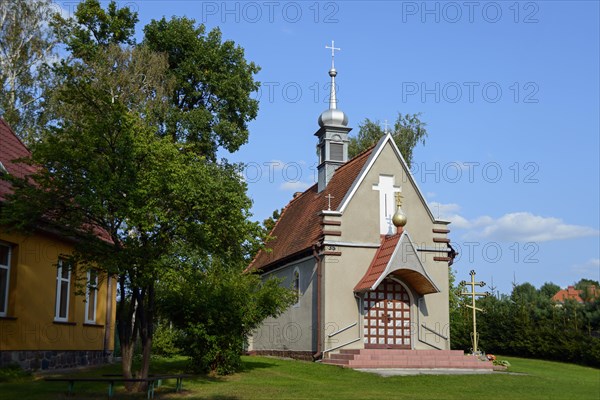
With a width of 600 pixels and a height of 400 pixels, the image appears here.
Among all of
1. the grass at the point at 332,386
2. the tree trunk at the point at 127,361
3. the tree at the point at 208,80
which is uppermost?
the tree at the point at 208,80

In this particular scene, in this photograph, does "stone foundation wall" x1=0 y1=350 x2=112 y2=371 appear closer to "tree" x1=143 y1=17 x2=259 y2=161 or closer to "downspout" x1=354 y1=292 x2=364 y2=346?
"downspout" x1=354 y1=292 x2=364 y2=346

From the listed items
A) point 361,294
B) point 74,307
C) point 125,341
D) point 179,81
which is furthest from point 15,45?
point 125,341

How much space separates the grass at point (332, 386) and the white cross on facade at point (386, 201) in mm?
6291

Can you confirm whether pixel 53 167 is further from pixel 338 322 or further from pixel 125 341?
pixel 338 322

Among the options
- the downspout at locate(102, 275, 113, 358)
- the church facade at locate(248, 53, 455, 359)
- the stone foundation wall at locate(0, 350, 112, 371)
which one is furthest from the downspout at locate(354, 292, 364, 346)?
the stone foundation wall at locate(0, 350, 112, 371)

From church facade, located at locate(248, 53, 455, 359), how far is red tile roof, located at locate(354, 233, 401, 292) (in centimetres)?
5

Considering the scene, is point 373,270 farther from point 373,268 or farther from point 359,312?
point 359,312

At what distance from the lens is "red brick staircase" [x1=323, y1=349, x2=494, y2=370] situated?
20.5 meters

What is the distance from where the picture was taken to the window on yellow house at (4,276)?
16.1 m

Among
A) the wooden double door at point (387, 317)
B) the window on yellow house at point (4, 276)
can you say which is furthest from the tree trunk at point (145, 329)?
the wooden double door at point (387, 317)

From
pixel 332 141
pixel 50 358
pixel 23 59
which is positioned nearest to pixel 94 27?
pixel 23 59

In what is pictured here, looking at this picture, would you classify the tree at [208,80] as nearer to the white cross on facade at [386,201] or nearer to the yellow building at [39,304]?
the white cross on facade at [386,201]

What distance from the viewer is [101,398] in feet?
40.8

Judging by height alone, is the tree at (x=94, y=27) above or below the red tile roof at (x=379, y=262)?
above
